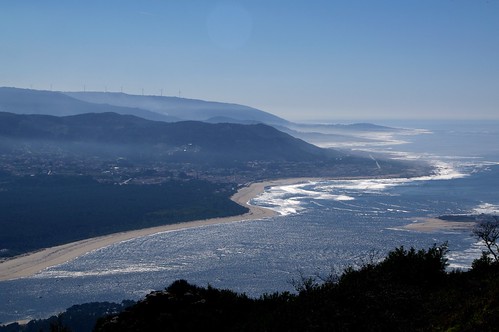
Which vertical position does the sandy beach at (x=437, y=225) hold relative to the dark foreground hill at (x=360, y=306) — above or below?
below

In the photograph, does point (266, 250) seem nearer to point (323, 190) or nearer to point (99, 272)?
point (99, 272)

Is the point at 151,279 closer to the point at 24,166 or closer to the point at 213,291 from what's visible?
the point at 213,291

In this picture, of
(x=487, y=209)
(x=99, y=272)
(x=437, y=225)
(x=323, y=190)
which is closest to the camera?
(x=99, y=272)

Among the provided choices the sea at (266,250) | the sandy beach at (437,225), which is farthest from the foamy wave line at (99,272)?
the sandy beach at (437,225)

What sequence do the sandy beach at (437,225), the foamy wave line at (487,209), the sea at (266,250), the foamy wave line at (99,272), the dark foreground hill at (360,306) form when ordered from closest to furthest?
1. the dark foreground hill at (360,306)
2. the sea at (266,250)
3. the foamy wave line at (99,272)
4. the sandy beach at (437,225)
5. the foamy wave line at (487,209)

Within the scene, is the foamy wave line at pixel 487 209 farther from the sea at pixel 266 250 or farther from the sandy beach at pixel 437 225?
the sandy beach at pixel 437 225

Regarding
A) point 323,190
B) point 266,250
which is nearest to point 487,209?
point 323,190

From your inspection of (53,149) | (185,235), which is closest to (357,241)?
(185,235)
